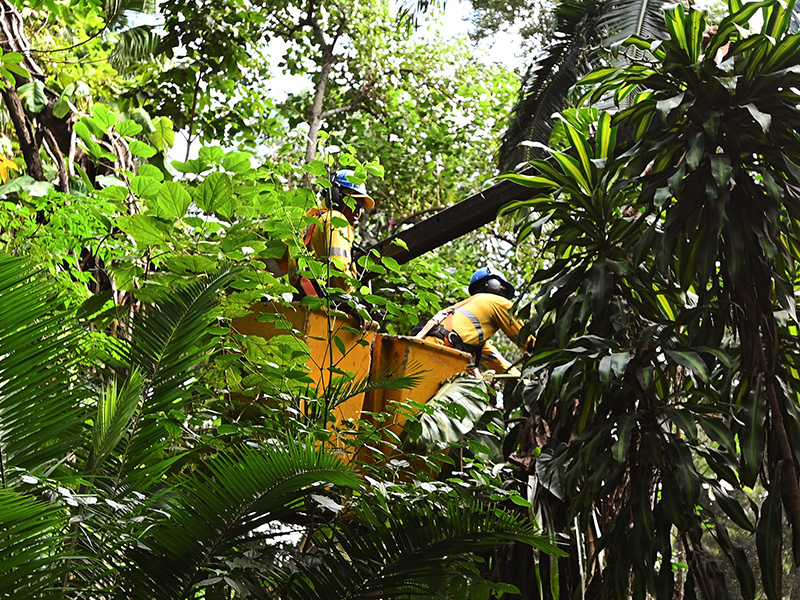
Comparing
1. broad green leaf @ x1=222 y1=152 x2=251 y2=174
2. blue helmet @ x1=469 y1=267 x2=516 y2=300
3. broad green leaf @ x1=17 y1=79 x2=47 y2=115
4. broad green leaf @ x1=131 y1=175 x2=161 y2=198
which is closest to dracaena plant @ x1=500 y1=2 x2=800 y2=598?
broad green leaf @ x1=222 y1=152 x2=251 y2=174

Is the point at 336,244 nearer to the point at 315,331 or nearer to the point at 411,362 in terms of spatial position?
the point at 315,331

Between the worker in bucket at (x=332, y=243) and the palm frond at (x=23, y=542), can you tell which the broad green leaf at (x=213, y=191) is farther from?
the palm frond at (x=23, y=542)

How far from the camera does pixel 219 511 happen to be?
6.84 ft

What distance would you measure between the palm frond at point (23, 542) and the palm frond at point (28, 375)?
0.23 meters

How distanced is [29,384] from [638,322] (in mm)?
2568

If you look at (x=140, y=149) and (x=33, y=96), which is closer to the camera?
(x=140, y=149)

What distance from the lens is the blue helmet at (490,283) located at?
6.05m

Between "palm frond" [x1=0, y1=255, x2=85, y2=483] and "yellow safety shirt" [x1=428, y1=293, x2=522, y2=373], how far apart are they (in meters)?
3.69

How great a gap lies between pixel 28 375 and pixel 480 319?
4.00 m

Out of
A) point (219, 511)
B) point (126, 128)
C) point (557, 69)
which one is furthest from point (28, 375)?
point (557, 69)

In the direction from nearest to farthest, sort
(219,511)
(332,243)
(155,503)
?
1. (219,511)
2. (155,503)
3. (332,243)

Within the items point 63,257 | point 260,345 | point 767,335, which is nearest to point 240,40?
point 63,257

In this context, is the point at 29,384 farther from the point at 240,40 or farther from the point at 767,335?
the point at 240,40

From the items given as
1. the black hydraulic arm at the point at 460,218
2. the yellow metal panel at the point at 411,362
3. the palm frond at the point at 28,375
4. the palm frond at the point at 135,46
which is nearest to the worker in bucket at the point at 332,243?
the yellow metal panel at the point at 411,362
